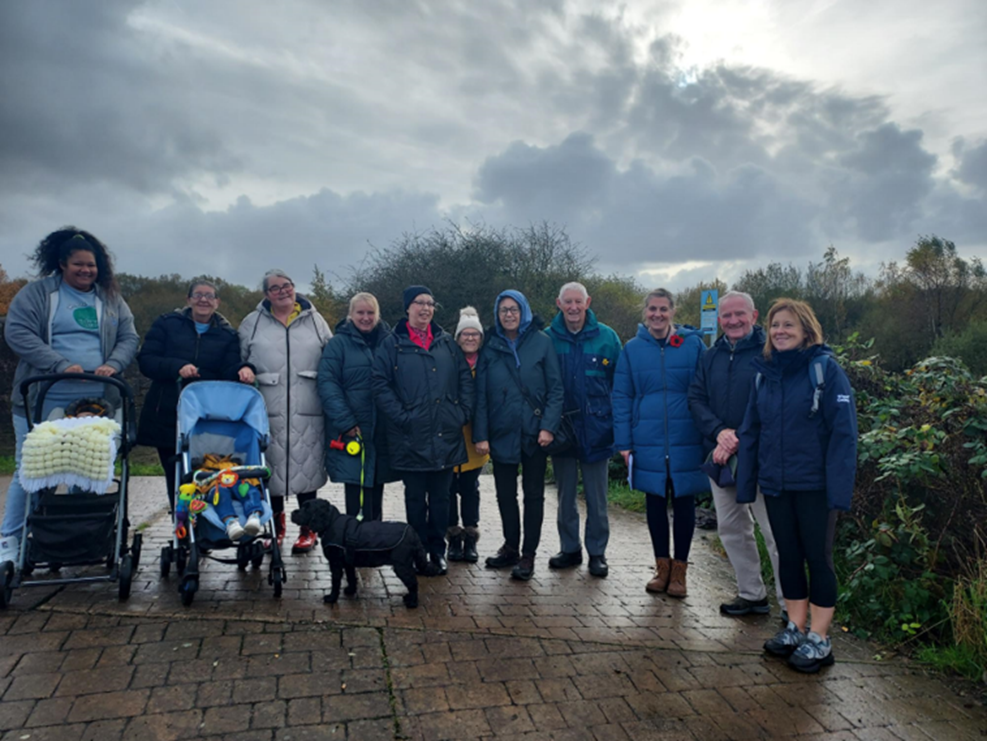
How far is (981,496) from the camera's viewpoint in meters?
4.11

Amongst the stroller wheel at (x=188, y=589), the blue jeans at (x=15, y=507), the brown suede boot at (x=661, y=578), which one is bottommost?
the brown suede boot at (x=661, y=578)

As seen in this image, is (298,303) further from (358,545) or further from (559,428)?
(559,428)

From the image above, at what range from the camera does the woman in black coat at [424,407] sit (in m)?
4.83

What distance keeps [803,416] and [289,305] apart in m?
3.66

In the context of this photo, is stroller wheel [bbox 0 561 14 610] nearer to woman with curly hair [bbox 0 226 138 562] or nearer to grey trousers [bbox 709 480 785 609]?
woman with curly hair [bbox 0 226 138 562]

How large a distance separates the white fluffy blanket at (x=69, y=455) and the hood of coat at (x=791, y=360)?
13.2 feet

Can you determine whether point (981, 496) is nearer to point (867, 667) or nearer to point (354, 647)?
point (867, 667)

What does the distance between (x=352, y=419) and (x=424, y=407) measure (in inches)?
22.0

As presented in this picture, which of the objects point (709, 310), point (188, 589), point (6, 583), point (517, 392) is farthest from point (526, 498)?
point (709, 310)

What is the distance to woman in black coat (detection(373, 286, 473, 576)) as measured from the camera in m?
4.83

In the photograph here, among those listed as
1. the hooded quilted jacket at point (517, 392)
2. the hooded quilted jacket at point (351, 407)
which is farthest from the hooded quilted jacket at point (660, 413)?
the hooded quilted jacket at point (351, 407)

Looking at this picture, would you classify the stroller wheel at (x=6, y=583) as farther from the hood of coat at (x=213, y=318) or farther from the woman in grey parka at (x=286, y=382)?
the hood of coat at (x=213, y=318)

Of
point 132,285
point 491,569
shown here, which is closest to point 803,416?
point 491,569

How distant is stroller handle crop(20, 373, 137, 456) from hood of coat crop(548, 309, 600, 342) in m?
2.99
